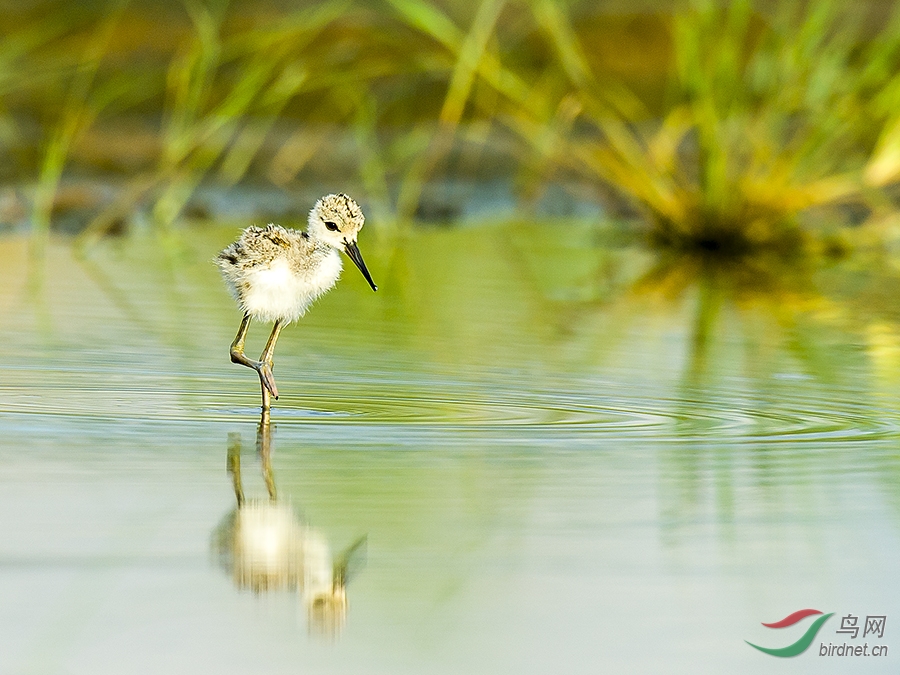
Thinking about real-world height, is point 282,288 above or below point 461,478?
above

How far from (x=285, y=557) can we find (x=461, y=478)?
2.72ft

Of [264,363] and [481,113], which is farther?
[481,113]

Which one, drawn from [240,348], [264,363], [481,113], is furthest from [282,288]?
[481,113]

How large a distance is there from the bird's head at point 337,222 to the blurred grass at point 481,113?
253 cm

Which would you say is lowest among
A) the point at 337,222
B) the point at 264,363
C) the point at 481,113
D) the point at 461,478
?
the point at 461,478

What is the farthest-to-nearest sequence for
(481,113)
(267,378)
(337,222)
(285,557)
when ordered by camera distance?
Result: (481,113), (337,222), (267,378), (285,557)

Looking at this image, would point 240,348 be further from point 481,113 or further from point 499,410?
point 481,113

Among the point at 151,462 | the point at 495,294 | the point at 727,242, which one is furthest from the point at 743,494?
the point at 727,242

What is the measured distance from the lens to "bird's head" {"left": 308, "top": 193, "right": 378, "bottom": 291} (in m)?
5.21

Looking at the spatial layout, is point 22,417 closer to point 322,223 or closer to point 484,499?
point 322,223

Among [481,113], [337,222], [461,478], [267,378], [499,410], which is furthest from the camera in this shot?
→ [481,113]

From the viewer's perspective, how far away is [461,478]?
406 centimetres

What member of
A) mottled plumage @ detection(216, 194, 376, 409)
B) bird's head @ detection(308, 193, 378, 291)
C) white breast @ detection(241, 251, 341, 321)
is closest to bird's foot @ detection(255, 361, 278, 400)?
mottled plumage @ detection(216, 194, 376, 409)

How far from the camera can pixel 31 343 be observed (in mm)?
6016
